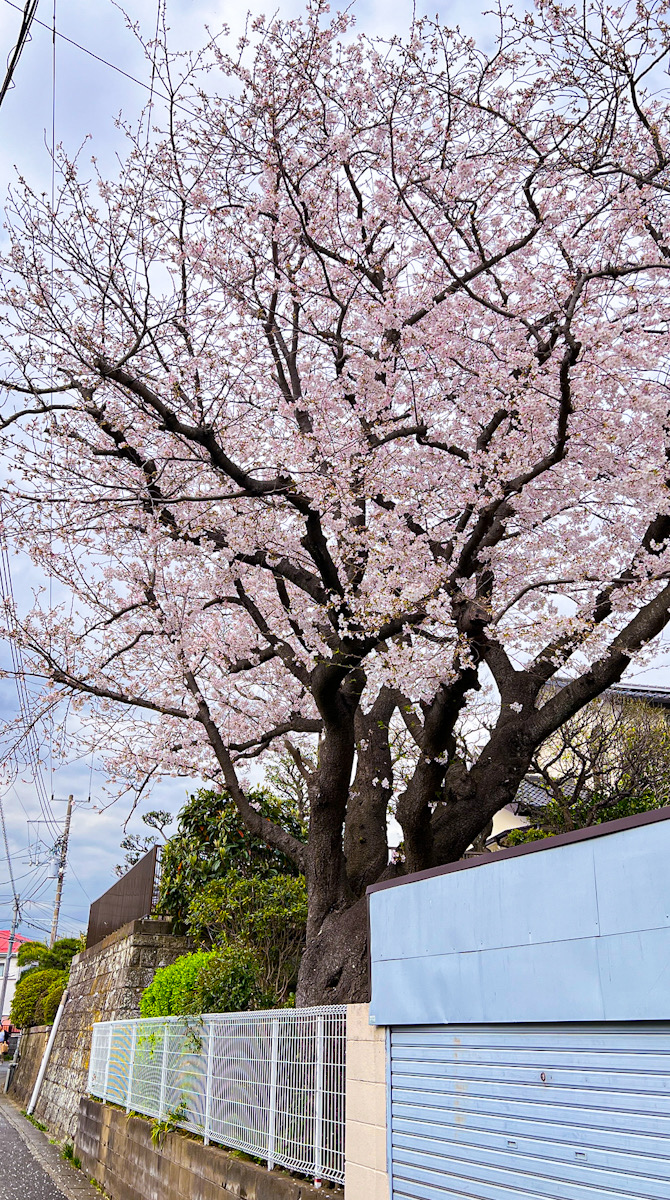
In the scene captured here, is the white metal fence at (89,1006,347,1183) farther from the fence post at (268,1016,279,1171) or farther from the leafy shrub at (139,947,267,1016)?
the leafy shrub at (139,947,267,1016)

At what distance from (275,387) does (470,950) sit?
650 cm

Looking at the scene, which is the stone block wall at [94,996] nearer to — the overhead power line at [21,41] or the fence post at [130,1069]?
the fence post at [130,1069]

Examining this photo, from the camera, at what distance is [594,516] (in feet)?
29.6

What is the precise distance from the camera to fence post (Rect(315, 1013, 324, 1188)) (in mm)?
4844

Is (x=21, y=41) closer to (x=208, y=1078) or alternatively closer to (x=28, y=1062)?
(x=208, y=1078)

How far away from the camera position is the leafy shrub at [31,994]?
25.3 metres

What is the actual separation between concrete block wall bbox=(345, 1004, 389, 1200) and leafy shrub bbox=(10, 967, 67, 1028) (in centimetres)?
2311

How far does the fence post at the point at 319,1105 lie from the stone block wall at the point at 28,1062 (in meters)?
18.0

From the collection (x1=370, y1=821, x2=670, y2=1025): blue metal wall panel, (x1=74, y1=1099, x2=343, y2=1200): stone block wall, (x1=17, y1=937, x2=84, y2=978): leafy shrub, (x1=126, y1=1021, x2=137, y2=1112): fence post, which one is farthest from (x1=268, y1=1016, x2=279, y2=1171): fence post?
(x1=17, y1=937, x2=84, y2=978): leafy shrub

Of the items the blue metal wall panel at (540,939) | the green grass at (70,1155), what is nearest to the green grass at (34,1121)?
the green grass at (70,1155)

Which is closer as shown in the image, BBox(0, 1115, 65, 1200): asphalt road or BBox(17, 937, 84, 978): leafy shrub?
BBox(0, 1115, 65, 1200): asphalt road

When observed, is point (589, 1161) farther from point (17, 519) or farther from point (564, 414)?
point (17, 519)

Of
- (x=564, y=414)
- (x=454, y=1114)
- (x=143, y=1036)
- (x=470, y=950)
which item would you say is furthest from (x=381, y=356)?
(x=143, y=1036)

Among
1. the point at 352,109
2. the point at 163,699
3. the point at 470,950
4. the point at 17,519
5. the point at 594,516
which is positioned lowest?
the point at 470,950
